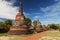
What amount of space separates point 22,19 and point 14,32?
664cm

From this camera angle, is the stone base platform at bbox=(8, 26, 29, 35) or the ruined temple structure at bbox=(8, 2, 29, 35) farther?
the ruined temple structure at bbox=(8, 2, 29, 35)

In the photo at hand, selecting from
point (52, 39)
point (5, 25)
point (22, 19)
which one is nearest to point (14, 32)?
point (22, 19)

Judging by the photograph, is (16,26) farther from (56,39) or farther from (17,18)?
(56,39)

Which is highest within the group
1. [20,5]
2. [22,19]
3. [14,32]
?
[20,5]

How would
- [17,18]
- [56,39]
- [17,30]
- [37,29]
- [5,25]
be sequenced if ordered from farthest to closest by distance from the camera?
[5,25], [37,29], [17,18], [17,30], [56,39]

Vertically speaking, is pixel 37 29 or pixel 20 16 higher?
pixel 20 16

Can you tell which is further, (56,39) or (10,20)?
(10,20)

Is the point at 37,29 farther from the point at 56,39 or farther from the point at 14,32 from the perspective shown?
the point at 56,39

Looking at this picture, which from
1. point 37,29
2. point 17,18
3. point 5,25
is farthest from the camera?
point 5,25

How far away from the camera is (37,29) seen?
71.9 m

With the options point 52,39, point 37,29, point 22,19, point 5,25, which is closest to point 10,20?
point 5,25

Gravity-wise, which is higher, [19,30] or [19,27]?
[19,27]

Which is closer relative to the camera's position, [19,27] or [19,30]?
[19,30]

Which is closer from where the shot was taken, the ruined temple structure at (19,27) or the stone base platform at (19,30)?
the stone base platform at (19,30)
